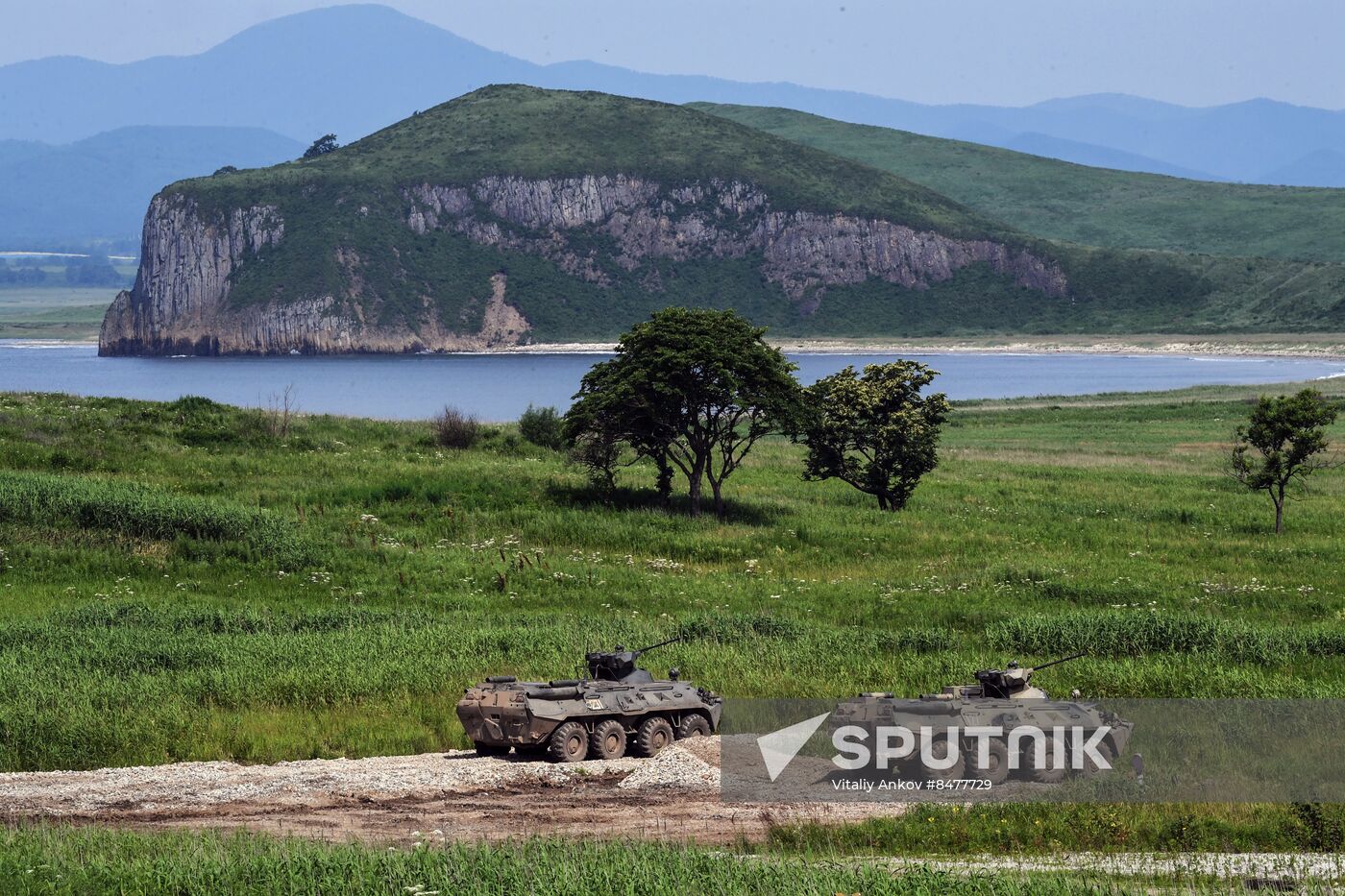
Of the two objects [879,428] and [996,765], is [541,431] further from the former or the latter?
[996,765]

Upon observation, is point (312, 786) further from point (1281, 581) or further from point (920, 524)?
point (920, 524)

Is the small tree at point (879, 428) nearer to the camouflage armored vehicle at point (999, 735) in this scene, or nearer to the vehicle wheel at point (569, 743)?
the vehicle wheel at point (569, 743)

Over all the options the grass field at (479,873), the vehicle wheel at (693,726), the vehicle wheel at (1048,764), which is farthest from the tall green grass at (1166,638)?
the grass field at (479,873)

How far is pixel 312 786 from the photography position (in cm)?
1875

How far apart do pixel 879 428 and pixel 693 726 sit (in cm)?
3084

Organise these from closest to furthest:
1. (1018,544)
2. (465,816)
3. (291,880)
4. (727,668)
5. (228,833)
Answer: (291,880)
(228,833)
(465,816)
(727,668)
(1018,544)

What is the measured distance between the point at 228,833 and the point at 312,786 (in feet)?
7.93

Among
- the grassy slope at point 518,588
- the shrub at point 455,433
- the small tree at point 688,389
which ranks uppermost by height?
the small tree at point 688,389

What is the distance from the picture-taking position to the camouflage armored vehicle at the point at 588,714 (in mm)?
20344

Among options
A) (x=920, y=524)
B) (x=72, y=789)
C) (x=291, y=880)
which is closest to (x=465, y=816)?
(x=291, y=880)

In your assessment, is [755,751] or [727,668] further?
[727,668]

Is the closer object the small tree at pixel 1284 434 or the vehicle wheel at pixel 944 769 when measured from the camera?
the vehicle wheel at pixel 944 769

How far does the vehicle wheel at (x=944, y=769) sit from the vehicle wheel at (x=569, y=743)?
4955mm

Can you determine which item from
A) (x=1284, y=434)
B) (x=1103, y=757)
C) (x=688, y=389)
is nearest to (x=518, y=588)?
(x=688, y=389)
